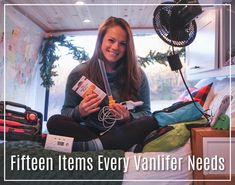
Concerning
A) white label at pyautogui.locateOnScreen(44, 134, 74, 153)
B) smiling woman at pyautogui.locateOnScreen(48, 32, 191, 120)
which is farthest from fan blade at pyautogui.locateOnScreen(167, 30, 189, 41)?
smiling woman at pyautogui.locateOnScreen(48, 32, 191, 120)

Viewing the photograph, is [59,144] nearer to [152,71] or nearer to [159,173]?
[159,173]

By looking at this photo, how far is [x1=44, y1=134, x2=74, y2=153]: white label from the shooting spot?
82 centimetres

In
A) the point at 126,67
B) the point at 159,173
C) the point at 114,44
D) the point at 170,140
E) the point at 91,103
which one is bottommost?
the point at 159,173

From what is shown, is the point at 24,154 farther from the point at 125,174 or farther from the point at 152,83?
the point at 152,83

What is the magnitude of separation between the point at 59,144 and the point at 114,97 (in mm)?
417

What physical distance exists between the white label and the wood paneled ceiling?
5.00 ft

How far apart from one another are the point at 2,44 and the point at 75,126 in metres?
1.47

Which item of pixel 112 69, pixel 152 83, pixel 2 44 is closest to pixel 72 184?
pixel 112 69

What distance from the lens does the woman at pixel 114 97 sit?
900mm

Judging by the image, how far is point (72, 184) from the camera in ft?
2.50

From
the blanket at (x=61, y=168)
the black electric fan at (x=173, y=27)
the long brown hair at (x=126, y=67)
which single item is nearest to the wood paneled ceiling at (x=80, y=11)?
the long brown hair at (x=126, y=67)

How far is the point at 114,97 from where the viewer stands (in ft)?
3.82

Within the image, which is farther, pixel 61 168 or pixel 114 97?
pixel 114 97

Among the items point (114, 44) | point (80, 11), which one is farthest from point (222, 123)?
point (80, 11)
